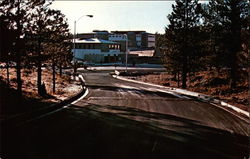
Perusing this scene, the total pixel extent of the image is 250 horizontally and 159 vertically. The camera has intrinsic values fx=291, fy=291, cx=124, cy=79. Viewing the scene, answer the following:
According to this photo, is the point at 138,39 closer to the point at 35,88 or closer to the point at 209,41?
the point at 209,41

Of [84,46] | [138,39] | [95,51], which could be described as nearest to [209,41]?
[95,51]

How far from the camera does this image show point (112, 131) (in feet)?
34.2

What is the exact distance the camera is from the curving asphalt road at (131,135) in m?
7.99

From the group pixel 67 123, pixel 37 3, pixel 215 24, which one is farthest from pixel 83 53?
pixel 67 123

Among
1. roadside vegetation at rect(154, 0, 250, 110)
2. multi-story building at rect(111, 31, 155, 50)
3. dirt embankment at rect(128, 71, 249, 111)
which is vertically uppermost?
multi-story building at rect(111, 31, 155, 50)

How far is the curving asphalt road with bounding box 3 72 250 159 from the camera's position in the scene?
799cm

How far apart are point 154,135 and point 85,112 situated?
17.6 ft

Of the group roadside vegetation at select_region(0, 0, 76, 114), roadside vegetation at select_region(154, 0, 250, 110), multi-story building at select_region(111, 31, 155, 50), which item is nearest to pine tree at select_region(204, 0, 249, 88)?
roadside vegetation at select_region(154, 0, 250, 110)

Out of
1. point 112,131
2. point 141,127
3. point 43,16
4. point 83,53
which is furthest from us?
point 83,53

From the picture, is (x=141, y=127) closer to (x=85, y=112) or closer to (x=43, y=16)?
(x=85, y=112)

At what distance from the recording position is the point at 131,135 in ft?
32.4

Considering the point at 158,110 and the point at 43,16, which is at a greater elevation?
the point at 43,16

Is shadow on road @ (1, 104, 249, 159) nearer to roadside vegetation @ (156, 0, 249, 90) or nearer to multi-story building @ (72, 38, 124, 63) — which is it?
roadside vegetation @ (156, 0, 249, 90)

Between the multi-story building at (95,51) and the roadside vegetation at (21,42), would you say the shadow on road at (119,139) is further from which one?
the multi-story building at (95,51)
